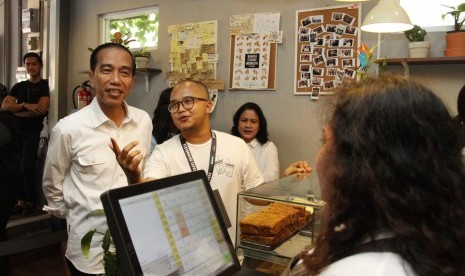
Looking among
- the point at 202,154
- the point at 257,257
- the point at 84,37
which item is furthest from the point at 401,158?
the point at 84,37

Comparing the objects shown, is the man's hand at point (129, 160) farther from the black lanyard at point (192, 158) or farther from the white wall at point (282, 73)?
the white wall at point (282, 73)

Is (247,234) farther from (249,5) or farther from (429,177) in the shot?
(249,5)

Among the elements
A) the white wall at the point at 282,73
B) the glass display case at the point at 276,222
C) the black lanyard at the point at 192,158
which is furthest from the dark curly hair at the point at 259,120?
the glass display case at the point at 276,222

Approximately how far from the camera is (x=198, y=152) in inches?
75.4

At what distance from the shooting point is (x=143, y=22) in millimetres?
4500

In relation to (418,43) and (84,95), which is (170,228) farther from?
(84,95)

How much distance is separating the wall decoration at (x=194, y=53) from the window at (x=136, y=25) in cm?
34

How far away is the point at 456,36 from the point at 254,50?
1.65m

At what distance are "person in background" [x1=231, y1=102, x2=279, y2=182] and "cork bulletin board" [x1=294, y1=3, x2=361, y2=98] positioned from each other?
1.34 feet

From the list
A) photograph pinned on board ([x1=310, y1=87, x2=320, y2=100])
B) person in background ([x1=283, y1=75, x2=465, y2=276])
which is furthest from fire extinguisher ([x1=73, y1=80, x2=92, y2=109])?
person in background ([x1=283, y1=75, x2=465, y2=276])

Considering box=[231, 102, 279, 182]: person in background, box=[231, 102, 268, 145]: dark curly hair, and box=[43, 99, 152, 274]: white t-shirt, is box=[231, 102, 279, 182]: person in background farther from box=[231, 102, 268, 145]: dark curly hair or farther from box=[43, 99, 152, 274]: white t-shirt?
box=[43, 99, 152, 274]: white t-shirt

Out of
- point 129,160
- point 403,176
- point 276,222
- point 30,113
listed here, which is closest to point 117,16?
point 30,113

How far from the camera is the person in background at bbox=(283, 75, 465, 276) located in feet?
2.13

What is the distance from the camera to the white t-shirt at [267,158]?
3371 mm
